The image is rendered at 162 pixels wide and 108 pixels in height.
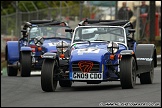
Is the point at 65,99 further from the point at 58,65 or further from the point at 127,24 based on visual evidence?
the point at 127,24

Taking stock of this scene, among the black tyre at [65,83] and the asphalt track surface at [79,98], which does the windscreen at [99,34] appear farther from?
the asphalt track surface at [79,98]

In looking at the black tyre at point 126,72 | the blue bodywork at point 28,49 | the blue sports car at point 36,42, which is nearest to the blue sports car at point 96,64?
the black tyre at point 126,72

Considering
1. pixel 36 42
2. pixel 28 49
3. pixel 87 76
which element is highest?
pixel 36 42

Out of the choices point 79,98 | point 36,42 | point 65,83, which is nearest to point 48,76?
point 79,98

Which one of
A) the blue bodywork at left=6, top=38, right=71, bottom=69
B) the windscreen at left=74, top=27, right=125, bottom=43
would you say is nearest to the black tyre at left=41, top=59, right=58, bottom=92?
the windscreen at left=74, top=27, right=125, bottom=43

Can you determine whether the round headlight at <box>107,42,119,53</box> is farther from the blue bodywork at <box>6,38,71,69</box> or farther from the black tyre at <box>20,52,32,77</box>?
the blue bodywork at <box>6,38,71,69</box>

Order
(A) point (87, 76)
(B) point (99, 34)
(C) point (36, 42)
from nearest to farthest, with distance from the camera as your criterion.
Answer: (A) point (87, 76), (B) point (99, 34), (C) point (36, 42)

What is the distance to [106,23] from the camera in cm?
1694

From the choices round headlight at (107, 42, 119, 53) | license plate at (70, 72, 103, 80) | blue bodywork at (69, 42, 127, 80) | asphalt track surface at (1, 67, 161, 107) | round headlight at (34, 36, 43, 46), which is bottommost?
asphalt track surface at (1, 67, 161, 107)

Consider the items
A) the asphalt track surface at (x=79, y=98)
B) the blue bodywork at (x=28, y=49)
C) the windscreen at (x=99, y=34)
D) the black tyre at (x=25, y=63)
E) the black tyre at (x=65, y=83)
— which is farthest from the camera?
the blue bodywork at (x=28, y=49)

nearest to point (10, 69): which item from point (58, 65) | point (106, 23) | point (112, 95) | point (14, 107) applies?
point (106, 23)

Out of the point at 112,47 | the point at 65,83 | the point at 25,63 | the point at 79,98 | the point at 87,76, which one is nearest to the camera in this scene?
the point at 79,98

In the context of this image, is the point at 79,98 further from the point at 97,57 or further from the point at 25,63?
the point at 25,63

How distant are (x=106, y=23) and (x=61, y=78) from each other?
3302 millimetres
